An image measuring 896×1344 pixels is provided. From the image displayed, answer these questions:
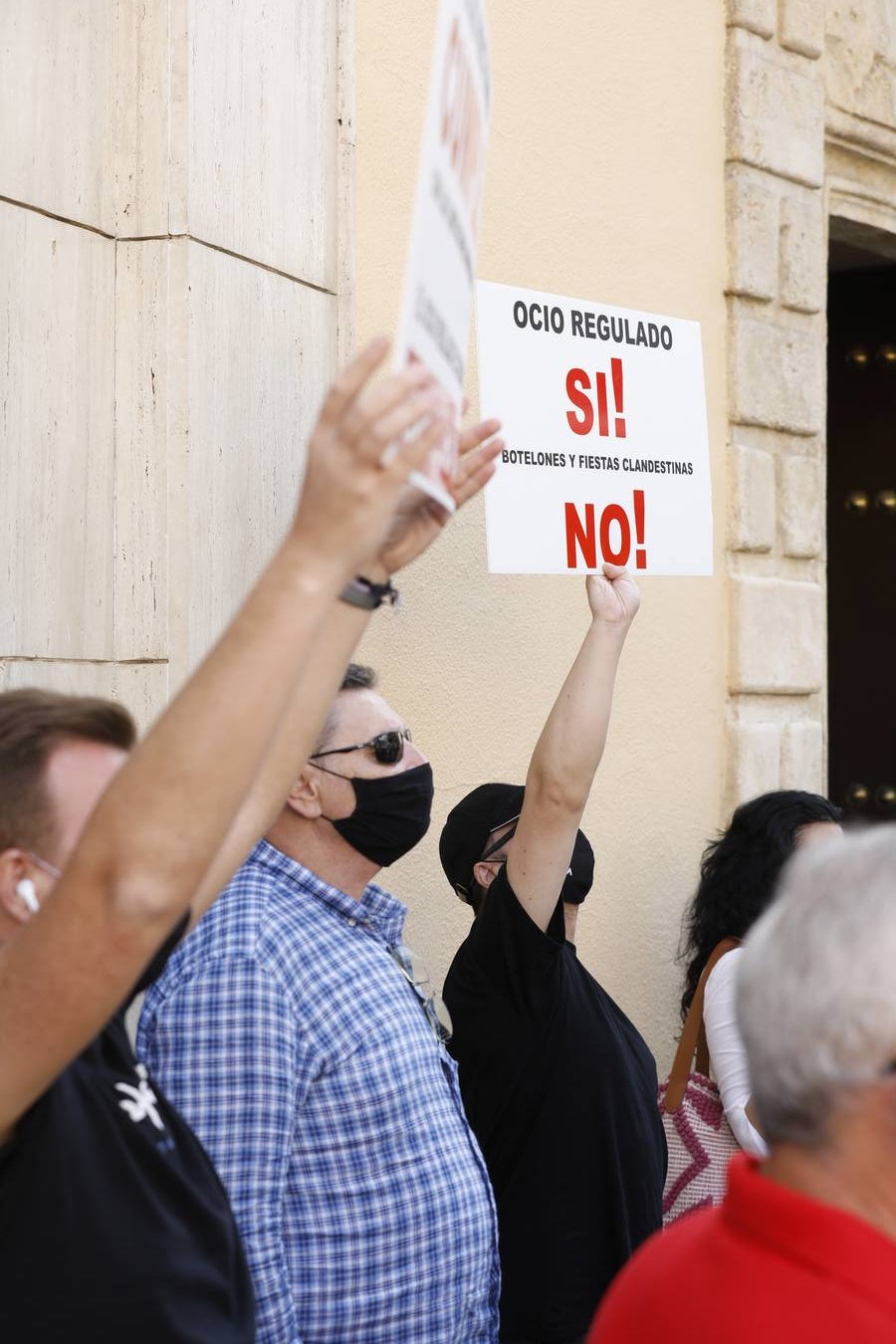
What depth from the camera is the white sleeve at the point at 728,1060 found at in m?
3.54

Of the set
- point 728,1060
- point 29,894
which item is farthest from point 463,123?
point 728,1060

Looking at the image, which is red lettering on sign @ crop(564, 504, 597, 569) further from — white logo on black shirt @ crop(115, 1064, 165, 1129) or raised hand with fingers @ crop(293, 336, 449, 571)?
raised hand with fingers @ crop(293, 336, 449, 571)

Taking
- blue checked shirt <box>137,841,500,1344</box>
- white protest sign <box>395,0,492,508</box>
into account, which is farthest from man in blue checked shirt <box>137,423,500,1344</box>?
white protest sign <box>395,0,492,508</box>

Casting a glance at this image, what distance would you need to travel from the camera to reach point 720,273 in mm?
5418

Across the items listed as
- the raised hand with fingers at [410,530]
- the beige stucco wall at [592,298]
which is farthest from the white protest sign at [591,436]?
the raised hand with fingers at [410,530]

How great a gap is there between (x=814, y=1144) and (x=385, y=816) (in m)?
1.59

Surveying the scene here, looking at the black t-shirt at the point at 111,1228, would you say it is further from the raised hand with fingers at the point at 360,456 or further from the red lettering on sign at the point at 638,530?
the red lettering on sign at the point at 638,530

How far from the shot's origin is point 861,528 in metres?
7.30

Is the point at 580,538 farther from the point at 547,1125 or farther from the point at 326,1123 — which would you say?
the point at 326,1123

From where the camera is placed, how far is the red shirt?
1.39 metres

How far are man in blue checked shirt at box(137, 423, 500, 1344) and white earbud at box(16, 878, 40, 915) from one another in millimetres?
678

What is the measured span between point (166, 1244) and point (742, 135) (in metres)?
4.40

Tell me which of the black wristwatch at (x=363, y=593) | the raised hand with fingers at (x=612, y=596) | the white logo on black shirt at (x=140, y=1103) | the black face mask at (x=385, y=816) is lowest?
the white logo on black shirt at (x=140, y=1103)

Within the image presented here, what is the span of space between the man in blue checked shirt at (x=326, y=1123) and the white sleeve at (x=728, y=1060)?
929 millimetres
